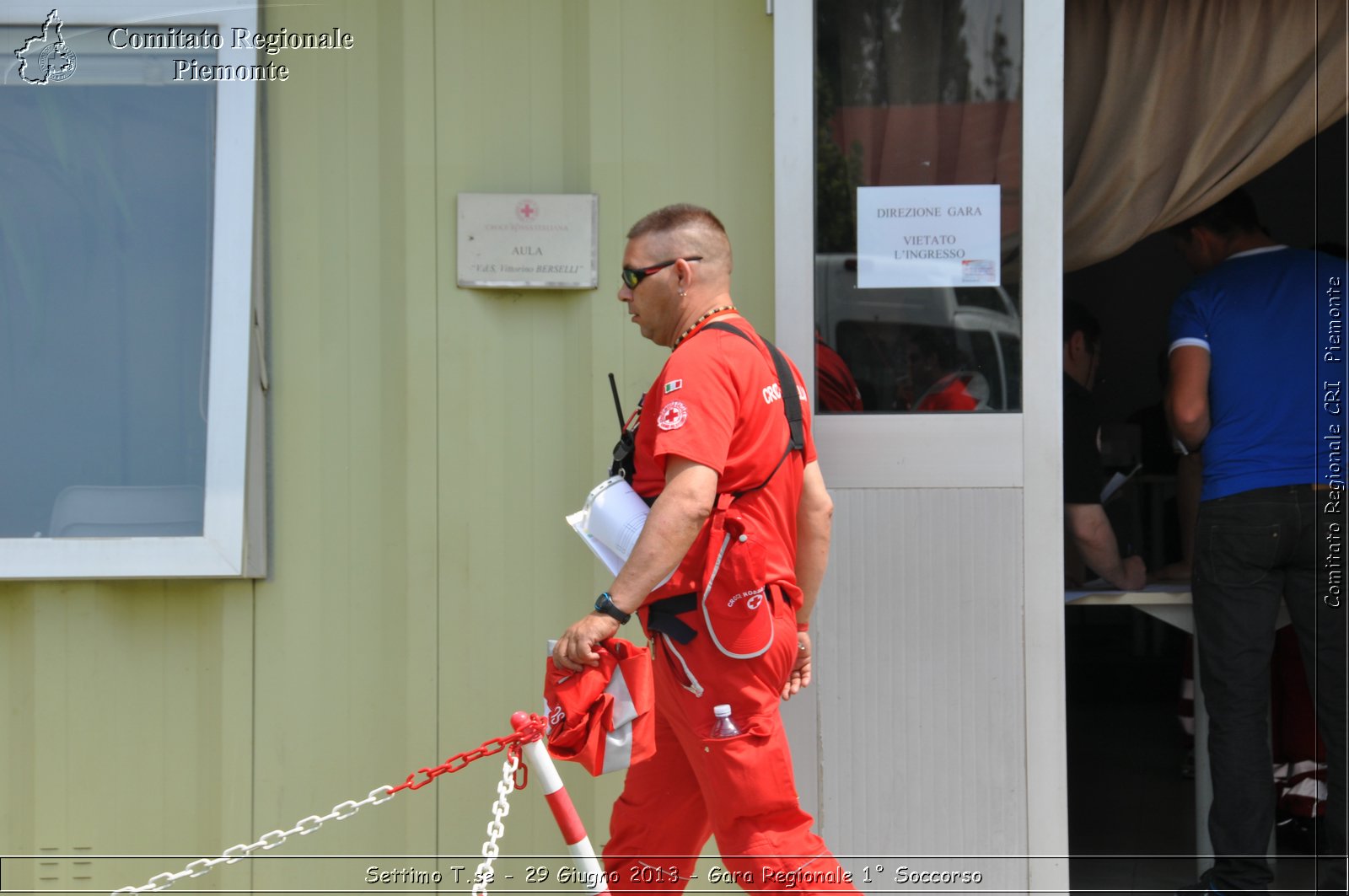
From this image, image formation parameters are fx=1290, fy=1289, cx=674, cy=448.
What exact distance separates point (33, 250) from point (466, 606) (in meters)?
1.69

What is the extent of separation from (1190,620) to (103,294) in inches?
144

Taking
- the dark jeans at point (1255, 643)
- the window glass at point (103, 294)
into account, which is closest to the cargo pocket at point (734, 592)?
the window glass at point (103, 294)

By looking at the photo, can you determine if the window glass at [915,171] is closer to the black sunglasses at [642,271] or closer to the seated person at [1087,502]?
the black sunglasses at [642,271]

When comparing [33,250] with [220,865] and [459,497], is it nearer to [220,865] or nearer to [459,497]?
[459,497]

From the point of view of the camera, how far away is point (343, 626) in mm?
3975

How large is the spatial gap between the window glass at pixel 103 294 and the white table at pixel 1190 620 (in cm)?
290

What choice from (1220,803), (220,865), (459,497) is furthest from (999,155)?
(220,865)

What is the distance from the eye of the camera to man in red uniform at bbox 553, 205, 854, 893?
2953 millimetres

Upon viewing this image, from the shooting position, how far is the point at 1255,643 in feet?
13.5

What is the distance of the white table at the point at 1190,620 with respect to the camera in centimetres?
424

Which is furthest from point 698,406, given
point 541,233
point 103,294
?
point 103,294

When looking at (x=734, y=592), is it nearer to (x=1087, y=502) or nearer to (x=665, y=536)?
(x=665, y=536)

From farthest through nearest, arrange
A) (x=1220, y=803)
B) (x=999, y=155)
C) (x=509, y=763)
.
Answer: (x=1220, y=803) → (x=999, y=155) → (x=509, y=763)

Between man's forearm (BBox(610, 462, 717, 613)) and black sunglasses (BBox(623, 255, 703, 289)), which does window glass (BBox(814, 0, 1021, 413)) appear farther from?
man's forearm (BBox(610, 462, 717, 613))
